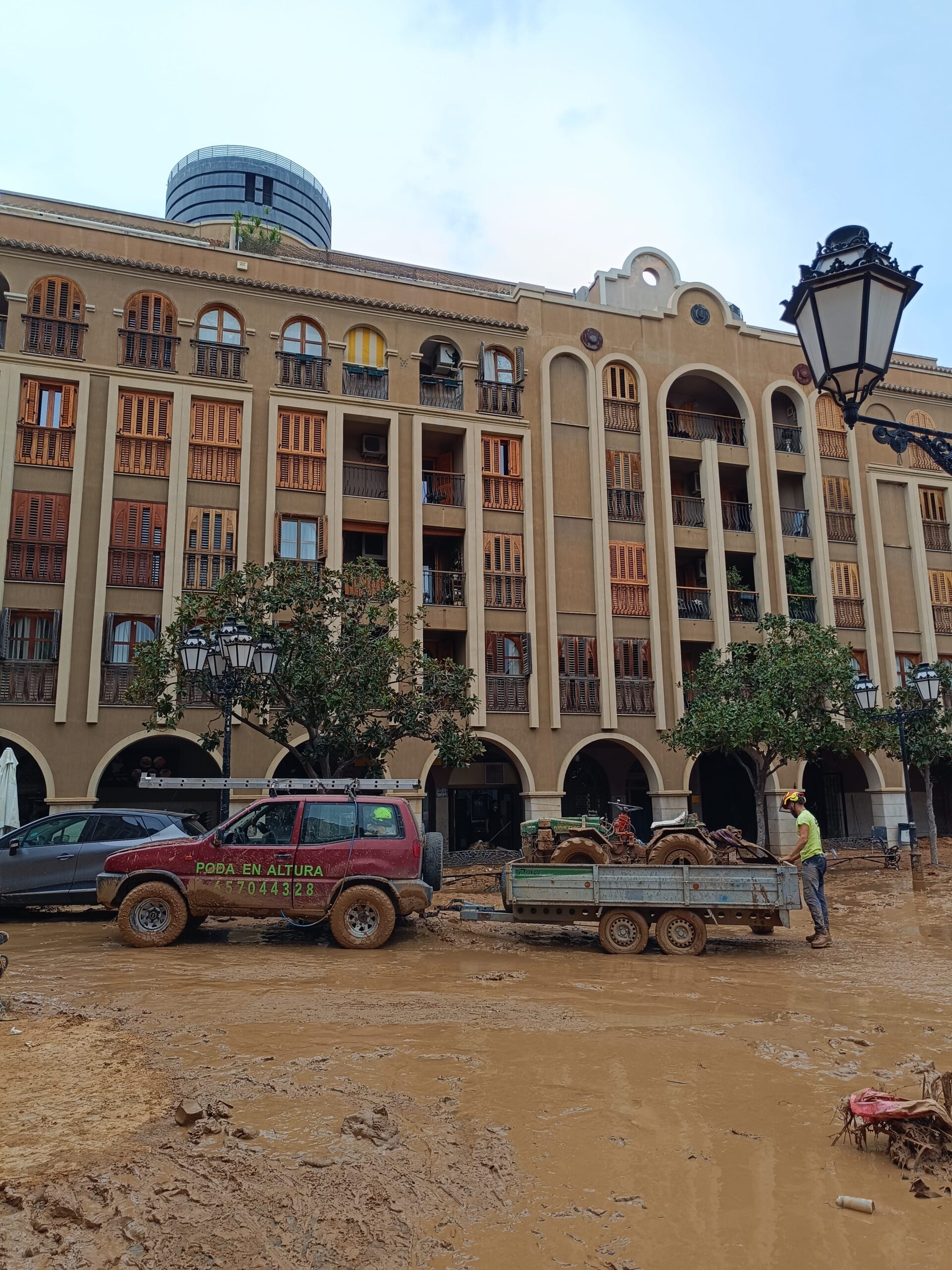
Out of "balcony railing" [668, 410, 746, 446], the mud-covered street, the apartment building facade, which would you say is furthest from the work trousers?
"balcony railing" [668, 410, 746, 446]

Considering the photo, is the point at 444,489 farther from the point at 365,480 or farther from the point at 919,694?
the point at 919,694

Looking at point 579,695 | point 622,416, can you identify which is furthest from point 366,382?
point 579,695

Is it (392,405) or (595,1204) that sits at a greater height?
(392,405)

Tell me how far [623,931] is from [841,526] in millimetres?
21902

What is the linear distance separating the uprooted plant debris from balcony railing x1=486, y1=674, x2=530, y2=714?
19.8 m

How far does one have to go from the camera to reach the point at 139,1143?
4.98 meters

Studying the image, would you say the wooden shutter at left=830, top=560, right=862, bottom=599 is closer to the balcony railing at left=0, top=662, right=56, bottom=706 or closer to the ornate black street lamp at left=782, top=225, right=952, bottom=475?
the balcony railing at left=0, top=662, right=56, bottom=706

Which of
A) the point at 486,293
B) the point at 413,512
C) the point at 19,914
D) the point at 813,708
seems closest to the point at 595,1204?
the point at 19,914

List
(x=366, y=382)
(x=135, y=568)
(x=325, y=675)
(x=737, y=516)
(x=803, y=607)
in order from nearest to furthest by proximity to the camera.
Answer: (x=325, y=675) → (x=135, y=568) → (x=366, y=382) → (x=803, y=607) → (x=737, y=516)

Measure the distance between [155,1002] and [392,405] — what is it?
64.4ft

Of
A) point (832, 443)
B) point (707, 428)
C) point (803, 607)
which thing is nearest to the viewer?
point (803, 607)

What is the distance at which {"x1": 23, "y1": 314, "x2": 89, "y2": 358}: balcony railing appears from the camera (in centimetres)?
2250

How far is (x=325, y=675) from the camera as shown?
17047 mm

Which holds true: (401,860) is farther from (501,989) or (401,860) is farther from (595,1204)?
(595,1204)
